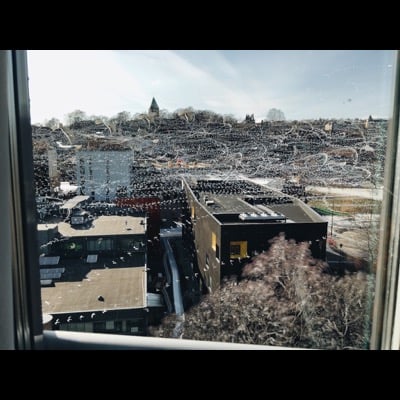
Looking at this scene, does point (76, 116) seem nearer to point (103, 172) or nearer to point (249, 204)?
point (103, 172)

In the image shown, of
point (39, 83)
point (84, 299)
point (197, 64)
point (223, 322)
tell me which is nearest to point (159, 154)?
point (197, 64)

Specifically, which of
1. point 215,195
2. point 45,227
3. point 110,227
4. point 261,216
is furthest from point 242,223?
point 45,227

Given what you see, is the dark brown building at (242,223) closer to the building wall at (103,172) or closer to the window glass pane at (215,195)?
the window glass pane at (215,195)

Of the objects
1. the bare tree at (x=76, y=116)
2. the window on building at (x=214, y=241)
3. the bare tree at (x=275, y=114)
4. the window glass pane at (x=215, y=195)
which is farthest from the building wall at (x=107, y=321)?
the bare tree at (x=275, y=114)

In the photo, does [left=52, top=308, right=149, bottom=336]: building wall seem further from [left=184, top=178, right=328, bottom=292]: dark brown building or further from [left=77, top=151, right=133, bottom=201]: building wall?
[left=77, top=151, right=133, bottom=201]: building wall

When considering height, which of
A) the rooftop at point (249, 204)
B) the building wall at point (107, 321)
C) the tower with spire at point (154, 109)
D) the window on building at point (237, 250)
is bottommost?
the building wall at point (107, 321)

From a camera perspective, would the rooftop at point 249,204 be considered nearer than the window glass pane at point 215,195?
No
